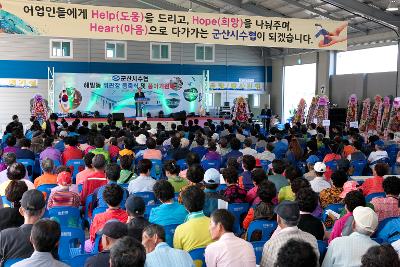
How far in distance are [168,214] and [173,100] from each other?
17.6 m

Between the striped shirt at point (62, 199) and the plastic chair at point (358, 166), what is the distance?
5244 mm

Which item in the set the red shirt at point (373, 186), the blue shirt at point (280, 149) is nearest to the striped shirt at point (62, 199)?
the red shirt at point (373, 186)

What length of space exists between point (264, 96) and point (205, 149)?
1658cm

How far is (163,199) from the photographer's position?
4461mm

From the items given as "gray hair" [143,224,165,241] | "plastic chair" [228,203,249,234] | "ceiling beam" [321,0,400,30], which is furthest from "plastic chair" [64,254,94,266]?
"ceiling beam" [321,0,400,30]

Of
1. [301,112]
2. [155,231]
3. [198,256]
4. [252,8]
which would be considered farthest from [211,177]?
[252,8]

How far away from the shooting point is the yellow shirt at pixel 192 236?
3.70 meters

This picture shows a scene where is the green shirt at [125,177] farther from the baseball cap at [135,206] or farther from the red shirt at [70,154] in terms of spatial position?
the baseball cap at [135,206]

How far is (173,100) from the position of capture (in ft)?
71.4

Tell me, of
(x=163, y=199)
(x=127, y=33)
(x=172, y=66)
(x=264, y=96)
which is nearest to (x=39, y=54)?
(x=172, y=66)

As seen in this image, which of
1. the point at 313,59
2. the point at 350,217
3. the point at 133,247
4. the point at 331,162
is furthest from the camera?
the point at 313,59

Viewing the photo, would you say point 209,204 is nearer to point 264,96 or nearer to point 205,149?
point 205,149

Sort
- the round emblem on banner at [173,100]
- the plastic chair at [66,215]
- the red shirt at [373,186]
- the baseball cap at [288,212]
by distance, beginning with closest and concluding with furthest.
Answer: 1. the baseball cap at [288,212]
2. the plastic chair at [66,215]
3. the red shirt at [373,186]
4. the round emblem on banner at [173,100]

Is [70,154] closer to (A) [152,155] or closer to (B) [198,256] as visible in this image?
(A) [152,155]
